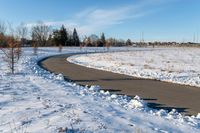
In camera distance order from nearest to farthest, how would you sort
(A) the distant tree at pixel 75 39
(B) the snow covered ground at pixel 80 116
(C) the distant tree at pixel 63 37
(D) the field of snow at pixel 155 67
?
(B) the snow covered ground at pixel 80 116
(D) the field of snow at pixel 155 67
(C) the distant tree at pixel 63 37
(A) the distant tree at pixel 75 39

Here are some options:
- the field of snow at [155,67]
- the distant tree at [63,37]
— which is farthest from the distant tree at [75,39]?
the field of snow at [155,67]

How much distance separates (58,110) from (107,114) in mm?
1297

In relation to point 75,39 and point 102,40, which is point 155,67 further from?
point 102,40

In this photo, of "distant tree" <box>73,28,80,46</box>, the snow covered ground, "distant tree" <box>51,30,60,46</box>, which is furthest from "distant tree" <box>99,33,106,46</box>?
the snow covered ground

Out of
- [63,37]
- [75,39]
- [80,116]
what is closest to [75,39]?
[75,39]

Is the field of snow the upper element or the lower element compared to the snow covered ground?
lower

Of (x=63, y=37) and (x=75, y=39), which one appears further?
(x=75, y=39)

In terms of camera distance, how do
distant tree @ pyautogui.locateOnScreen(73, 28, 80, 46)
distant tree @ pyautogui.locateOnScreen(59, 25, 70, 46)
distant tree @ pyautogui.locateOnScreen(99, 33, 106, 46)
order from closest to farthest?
distant tree @ pyautogui.locateOnScreen(59, 25, 70, 46)
distant tree @ pyautogui.locateOnScreen(73, 28, 80, 46)
distant tree @ pyautogui.locateOnScreen(99, 33, 106, 46)

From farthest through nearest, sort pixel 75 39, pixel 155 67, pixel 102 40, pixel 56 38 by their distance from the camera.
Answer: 1. pixel 102 40
2. pixel 75 39
3. pixel 56 38
4. pixel 155 67

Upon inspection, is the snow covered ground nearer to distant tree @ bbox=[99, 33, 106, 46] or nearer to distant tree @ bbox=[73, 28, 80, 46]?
distant tree @ bbox=[73, 28, 80, 46]

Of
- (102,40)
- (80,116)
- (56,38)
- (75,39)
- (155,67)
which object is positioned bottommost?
(155,67)

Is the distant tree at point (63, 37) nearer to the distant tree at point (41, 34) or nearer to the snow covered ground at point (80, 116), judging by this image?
the distant tree at point (41, 34)

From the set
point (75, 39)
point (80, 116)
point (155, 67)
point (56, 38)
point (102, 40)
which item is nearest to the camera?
point (80, 116)

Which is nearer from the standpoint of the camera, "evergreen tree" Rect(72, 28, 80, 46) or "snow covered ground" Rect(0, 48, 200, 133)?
"snow covered ground" Rect(0, 48, 200, 133)
